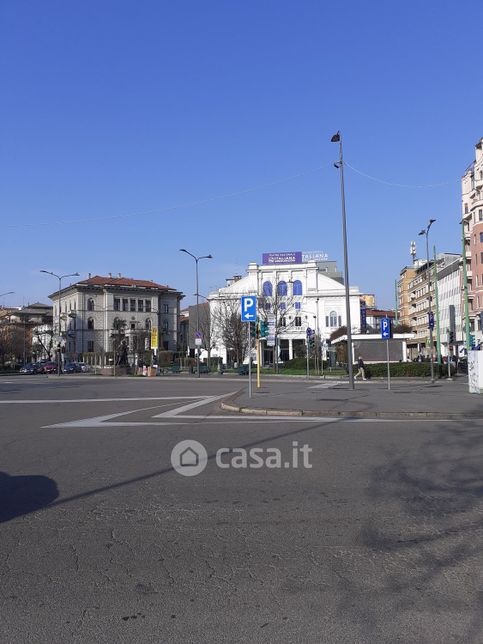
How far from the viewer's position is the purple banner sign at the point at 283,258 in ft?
340

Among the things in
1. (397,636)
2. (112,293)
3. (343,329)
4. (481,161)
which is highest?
(481,161)

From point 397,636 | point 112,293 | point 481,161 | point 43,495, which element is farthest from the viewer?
point 112,293

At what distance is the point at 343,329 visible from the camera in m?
83.8

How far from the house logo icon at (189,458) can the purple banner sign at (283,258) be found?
3679 inches

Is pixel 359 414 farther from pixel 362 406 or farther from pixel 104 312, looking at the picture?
pixel 104 312

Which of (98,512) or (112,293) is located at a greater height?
(112,293)

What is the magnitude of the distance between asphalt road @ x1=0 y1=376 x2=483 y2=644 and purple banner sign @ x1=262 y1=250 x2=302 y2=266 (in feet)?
308

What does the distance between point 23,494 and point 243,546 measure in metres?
3.35

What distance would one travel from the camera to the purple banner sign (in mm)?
103500

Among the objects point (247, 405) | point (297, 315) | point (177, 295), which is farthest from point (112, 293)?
point (247, 405)

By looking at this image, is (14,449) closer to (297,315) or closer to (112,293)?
(297,315)

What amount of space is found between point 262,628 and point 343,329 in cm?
8131

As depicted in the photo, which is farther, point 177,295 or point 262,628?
point 177,295

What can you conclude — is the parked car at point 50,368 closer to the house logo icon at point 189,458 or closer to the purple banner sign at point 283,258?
the purple banner sign at point 283,258
